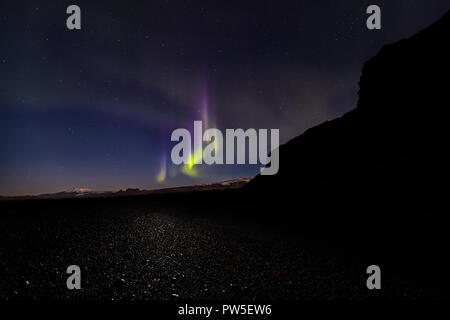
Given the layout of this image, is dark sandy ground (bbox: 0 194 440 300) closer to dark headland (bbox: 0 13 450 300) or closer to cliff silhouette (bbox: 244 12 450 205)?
dark headland (bbox: 0 13 450 300)

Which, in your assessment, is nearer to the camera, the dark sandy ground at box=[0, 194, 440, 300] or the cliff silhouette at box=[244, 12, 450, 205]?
the dark sandy ground at box=[0, 194, 440, 300]

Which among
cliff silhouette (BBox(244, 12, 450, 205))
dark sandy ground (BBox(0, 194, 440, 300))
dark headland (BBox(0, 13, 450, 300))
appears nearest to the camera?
dark sandy ground (BBox(0, 194, 440, 300))

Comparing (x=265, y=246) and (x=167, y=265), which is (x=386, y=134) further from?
(x=167, y=265)

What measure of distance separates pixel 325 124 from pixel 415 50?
13501mm

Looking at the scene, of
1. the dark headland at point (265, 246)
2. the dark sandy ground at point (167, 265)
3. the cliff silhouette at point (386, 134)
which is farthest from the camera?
the cliff silhouette at point (386, 134)

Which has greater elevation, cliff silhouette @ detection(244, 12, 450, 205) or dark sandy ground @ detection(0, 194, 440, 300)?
cliff silhouette @ detection(244, 12, 450, 205)

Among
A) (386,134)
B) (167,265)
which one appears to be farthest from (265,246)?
(386,134)

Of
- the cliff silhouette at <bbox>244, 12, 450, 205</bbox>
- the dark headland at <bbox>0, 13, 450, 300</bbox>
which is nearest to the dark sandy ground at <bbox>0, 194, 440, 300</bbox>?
the dark headland at <bbox>0, 13, 450, 300</bbox>

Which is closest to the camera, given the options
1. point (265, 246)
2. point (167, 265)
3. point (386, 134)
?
point (167, 265)

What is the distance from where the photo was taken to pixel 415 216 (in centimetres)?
985

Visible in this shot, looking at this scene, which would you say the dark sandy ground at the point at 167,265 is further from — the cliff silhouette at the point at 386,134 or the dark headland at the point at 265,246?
the cliff silhouette at the point at 386,134

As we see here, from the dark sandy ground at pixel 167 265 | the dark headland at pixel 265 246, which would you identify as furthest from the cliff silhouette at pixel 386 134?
the dark sandy ground at pixel 167 265

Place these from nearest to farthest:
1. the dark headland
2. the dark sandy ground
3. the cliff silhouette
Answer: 1. the dark sandy ground
2. the dark headland
3. the cliff silhouette
